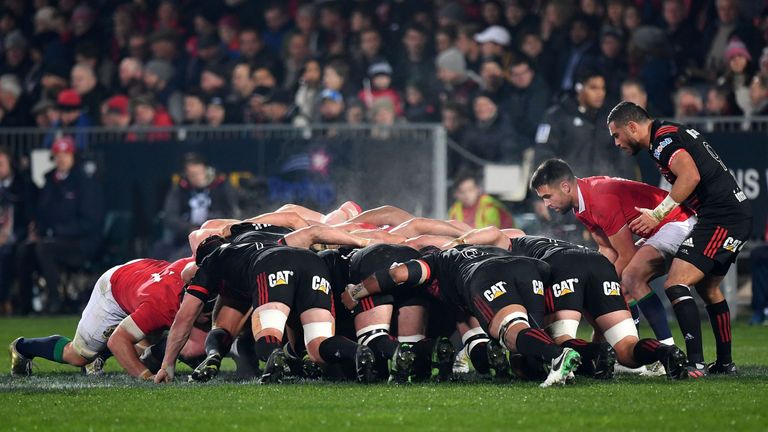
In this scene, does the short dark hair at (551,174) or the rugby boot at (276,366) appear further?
the short dark hair at (551,174)

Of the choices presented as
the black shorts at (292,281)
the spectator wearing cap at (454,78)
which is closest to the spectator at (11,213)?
the spectator wearing cap at (454,78)

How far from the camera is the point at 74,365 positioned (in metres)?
10.9

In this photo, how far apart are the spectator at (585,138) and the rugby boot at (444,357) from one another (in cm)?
636

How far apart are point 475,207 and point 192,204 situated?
356cm

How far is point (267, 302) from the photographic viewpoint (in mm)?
9266

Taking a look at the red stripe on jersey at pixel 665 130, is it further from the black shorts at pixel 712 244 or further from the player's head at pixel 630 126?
the black shorts at pixel 712 244

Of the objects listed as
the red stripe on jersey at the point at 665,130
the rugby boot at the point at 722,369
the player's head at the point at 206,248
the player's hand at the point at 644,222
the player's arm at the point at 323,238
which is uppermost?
the red stripe on jersey at the point at 665,130

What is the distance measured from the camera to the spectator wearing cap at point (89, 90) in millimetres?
19781

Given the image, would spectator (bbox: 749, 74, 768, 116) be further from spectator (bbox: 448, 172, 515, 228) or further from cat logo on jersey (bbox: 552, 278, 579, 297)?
cat logo on jersey (bbox: 552, 278, 579, 297)

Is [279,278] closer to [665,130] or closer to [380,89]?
[665,130]

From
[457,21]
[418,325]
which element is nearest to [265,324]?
[418,325]

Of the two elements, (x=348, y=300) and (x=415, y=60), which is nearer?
(x=348, y=300)

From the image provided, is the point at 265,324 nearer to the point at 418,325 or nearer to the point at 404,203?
the point at 418,325

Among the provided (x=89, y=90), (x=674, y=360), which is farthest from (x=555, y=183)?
(x=89, y=90)
